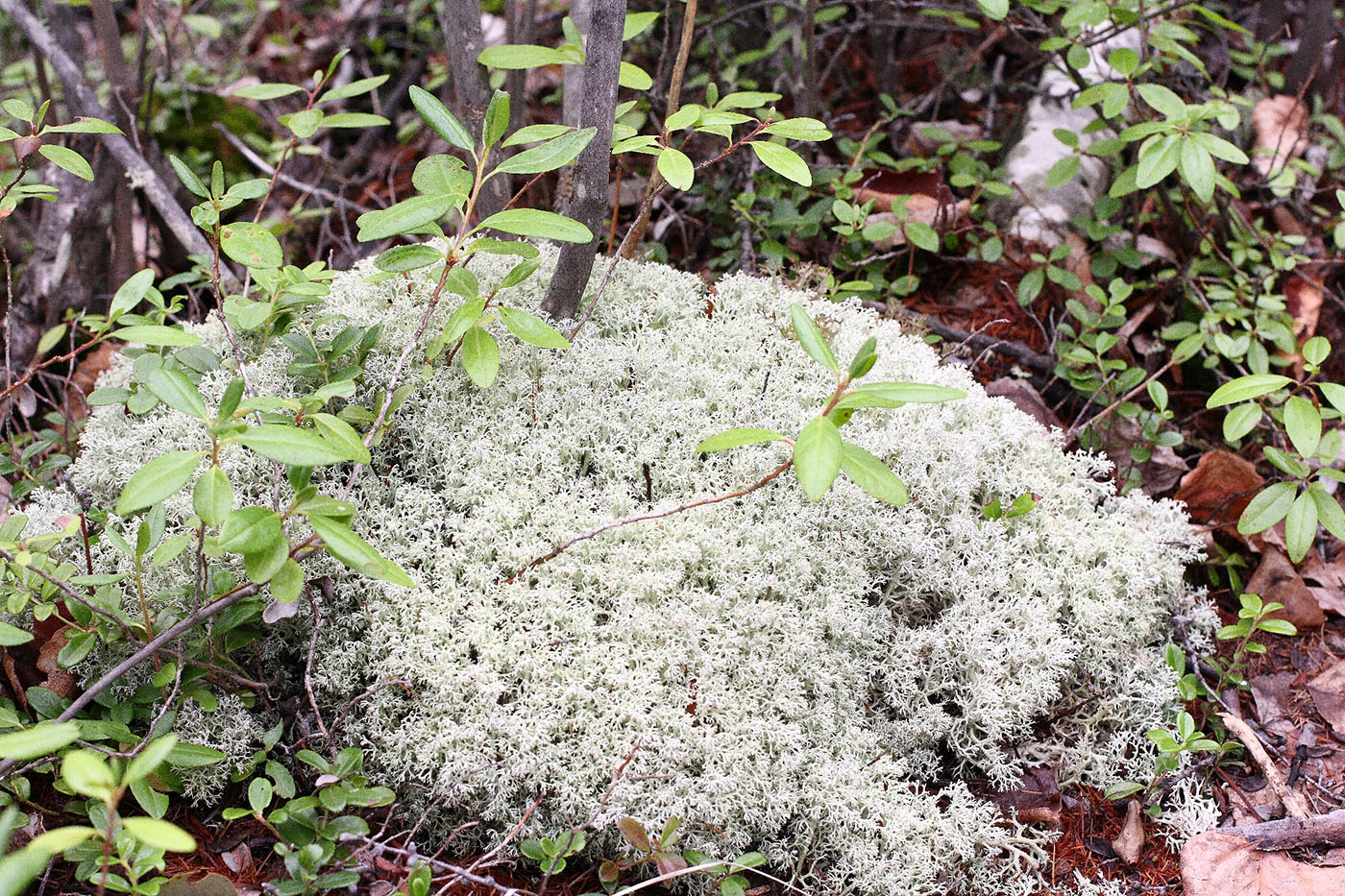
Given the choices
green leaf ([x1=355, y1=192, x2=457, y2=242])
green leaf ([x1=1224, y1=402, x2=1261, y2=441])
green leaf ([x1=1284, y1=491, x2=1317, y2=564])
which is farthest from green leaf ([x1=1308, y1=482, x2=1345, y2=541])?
green leaf ([x1=355, y1=192, x2=457, y2=242])

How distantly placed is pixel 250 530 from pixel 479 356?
30.0 inches

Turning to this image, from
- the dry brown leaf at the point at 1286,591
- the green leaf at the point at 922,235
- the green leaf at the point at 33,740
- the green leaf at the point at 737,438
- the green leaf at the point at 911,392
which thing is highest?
the green leaf at the point at 911,392

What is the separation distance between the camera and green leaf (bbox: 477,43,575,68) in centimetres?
274

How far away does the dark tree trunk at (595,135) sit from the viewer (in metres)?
2.44

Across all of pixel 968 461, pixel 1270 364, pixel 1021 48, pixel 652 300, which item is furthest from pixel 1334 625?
pixel 1021 48

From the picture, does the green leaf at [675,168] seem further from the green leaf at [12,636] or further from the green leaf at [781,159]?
the green leaf at [12,636]

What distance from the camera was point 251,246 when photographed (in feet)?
8.08

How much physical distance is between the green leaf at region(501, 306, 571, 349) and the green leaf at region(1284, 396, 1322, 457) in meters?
2.14

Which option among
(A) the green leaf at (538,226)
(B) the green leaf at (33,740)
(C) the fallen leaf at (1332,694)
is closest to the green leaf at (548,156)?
(A) the green leaf at (538,226)

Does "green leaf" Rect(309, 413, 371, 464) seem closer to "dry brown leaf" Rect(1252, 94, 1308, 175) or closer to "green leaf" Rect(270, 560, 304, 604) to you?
"green leaf" Rect(270, 560, 304, 604)

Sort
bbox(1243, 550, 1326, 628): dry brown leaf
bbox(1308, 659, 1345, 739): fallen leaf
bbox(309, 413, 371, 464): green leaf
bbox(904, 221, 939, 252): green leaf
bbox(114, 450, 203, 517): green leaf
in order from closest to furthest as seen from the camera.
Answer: bbox(114, 450, 203, 517): green leaf → bbox(309, 413, 371, 464): green leaf → bbox(1308, 659, 1345, 739): fallen leaf → bbox(1243, 550, 1326, 628): dry brown leaf → bbox(904, 221, 939, 252): green leaf

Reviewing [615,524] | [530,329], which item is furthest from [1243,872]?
[530,329]

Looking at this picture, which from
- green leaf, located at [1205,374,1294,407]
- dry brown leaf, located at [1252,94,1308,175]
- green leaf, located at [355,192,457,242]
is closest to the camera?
green leaf, located at [355,192,457,242]

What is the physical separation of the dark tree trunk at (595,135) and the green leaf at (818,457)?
2.74 feet
